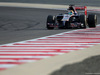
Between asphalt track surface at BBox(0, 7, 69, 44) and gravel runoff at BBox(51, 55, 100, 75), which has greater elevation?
gravel runoff at BBox(51, 55, 100, 75)

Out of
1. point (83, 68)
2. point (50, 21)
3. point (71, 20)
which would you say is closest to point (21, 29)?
point (50, 21)

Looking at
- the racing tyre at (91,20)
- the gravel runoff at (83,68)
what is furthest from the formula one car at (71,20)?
the gravel runoff at (83,68)

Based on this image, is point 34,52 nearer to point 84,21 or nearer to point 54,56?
point 54,56

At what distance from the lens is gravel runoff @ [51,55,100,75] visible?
6.26 metres

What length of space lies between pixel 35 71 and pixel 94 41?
472 centimetres

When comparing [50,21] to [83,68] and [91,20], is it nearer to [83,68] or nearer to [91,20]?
[91,20]

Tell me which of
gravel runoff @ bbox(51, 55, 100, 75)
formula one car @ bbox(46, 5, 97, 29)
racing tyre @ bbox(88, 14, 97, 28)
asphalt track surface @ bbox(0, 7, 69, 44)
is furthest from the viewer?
racing tyre @ bbox(88, 14, 97, 28)

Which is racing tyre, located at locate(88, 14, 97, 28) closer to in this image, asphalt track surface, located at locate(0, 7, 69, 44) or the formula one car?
the formula one car

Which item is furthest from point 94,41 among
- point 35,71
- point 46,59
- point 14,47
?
point 35,71

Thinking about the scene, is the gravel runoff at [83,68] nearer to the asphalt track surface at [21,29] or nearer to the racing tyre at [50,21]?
the asphalt track surface at [21,29]

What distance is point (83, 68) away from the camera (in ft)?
22.0

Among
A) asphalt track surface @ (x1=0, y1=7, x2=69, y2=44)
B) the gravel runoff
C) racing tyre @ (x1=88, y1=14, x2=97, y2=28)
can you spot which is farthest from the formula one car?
the gravel runoff

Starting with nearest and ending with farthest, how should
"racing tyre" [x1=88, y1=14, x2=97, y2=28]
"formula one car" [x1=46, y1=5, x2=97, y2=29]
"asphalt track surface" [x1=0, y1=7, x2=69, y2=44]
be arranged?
"asphalt track surface" [x1=0, y1=7, x2=69, y2=44]
"formula one car" [x1=46, y1=5, x2=97, y2=29]
"racing tyre" [x1=88, y1=14, x2=97, y2=28]

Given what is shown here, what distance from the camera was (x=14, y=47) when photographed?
30.4 ft
